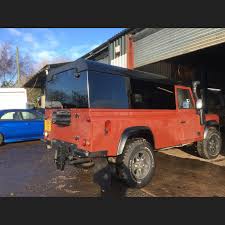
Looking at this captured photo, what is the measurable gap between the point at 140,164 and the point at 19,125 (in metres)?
7.39

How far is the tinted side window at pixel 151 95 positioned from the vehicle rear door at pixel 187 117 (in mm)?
331

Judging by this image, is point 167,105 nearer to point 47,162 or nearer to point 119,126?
point 119,126

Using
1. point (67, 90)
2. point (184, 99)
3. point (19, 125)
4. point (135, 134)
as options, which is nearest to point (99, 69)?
point (67, 90)

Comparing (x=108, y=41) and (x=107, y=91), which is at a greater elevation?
(x=108, y=41)

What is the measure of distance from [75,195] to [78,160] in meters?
0.66

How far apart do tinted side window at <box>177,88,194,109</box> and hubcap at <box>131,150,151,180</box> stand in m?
1.88

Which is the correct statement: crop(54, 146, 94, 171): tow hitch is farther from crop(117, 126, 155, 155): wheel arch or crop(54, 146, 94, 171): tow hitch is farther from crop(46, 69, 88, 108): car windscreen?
crop(46, 69, 88, 108): car windscreen

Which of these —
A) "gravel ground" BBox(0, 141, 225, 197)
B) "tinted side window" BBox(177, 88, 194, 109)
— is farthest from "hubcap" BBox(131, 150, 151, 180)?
"tinted side window" BBox(177, 88, 194, 109)

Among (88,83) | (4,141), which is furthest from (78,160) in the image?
(4,141)

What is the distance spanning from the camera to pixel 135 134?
5.54 m

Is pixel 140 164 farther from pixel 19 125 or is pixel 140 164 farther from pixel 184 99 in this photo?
pixel 19 125

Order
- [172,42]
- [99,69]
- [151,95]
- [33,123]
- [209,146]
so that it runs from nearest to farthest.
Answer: [99,69] → [151,95] → [209,146] → [172,42] → [33,123]

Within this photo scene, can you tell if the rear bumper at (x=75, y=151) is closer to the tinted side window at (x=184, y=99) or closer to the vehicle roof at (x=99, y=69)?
the vehicle roof at (x=99, y=69)

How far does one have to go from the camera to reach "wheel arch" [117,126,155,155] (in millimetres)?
5125
